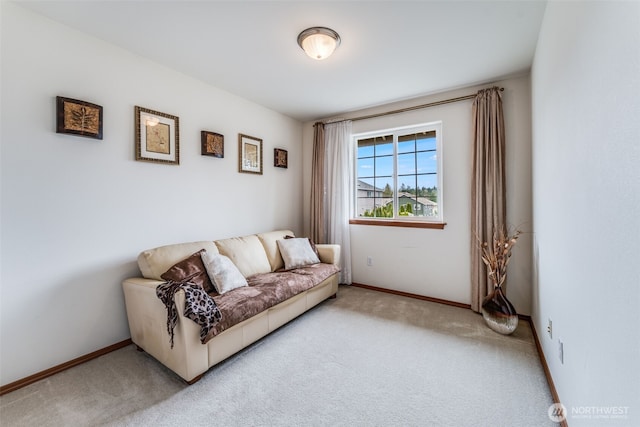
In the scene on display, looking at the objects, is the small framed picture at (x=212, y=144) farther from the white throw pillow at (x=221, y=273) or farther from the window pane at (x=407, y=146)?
the window pane at (x=407, y=146)

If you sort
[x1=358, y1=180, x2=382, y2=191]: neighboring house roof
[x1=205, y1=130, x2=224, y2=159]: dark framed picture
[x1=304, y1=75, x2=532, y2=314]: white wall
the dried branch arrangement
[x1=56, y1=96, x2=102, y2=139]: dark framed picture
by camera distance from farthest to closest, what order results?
[x1=358, y1=180, x2=382, y2=191]: neighboring house roof → [x1=205, y1=130, x2=224, y2=159]: dark framed picture → [x1=304, y1=75, x2=532, y2=314]: white wall → the dried branch arrangement → [x1=56, y1=96, x2=102, y2=139]: dark framed picture

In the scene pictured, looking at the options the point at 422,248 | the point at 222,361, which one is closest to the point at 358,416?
the point at 222,361

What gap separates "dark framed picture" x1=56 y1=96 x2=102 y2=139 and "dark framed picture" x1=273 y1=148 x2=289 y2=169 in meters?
2.06

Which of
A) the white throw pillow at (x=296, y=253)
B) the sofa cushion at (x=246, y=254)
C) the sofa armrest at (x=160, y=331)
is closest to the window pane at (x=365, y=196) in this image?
the white throw pillow at (x=296, y=253)

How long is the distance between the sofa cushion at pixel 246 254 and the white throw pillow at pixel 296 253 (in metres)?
0.22

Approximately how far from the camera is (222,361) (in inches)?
82.9

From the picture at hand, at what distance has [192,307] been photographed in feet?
5.74

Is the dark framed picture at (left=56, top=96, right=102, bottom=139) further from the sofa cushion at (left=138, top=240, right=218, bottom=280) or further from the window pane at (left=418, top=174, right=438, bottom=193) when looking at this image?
the window pane at (left=418, top=174, right=438, bottom=193)

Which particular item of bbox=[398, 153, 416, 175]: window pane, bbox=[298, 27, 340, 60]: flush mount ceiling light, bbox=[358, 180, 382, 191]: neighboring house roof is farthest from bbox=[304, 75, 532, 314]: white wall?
bbox=[298, 27, 340, 60]: flush mount ceiling light

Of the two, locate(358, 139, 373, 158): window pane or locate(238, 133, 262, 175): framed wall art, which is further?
locate(358, 139, 373, 158): window pane

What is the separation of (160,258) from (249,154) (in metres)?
1.74

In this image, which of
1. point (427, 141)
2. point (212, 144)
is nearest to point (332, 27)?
point (212, 144)

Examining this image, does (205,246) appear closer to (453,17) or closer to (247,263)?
(247,263)

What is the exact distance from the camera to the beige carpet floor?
1542 mm
